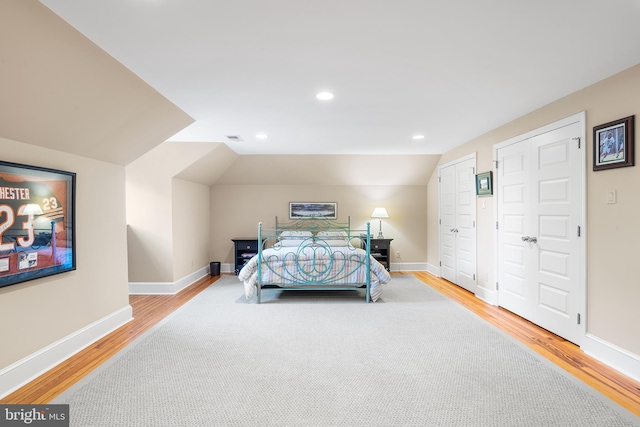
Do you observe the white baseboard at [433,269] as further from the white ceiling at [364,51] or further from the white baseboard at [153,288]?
the white baseboard at [153,288]

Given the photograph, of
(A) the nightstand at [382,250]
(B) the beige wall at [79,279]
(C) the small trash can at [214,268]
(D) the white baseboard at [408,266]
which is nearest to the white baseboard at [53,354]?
(B) the beige wall at [79,279]

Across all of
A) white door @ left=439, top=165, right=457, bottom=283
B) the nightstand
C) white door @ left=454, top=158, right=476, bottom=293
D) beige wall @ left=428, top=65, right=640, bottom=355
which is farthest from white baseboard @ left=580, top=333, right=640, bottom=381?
the nightstand

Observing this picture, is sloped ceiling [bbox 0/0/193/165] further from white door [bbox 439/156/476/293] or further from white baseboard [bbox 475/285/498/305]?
→ white baseboard [bbox 475/285/498/305]

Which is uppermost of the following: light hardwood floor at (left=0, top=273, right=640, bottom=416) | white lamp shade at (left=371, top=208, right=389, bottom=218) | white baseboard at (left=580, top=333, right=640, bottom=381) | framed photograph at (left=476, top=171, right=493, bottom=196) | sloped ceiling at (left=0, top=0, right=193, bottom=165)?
sloped ceiling at (left=0, top=0, right=193, bottom=165)

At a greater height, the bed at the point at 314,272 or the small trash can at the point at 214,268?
the bed at the point at 314,272

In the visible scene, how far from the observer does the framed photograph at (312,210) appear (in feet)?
21.3

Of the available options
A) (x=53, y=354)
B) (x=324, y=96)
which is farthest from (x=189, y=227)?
(x=324, y=96)

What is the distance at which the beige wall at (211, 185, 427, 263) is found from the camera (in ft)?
21.1

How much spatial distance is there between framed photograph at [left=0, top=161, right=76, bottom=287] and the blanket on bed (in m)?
2.14

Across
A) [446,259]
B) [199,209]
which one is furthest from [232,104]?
[446,259]

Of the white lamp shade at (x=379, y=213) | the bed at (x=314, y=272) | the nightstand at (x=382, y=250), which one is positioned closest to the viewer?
the bed at (x=314, y=272)

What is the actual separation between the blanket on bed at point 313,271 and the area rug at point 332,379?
2.46ft

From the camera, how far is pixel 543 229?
322 centimetres

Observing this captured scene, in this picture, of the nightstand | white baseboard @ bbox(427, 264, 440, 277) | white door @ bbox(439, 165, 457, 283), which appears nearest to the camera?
white door @ bbox(439, 165, 457, 283)
